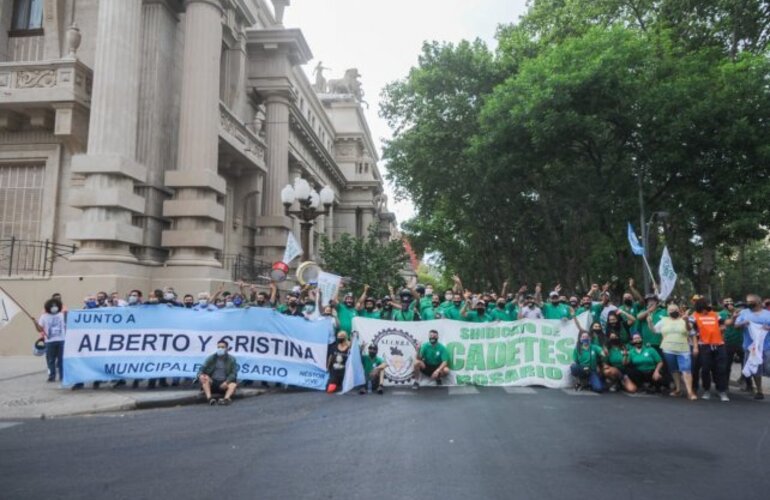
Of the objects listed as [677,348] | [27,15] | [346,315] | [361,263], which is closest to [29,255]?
[27,15]

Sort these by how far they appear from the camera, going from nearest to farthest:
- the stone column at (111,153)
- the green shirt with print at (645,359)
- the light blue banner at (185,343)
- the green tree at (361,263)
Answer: the light blue banner at (185,343)
the green shirt with print at (645,359)
the stone column at (111,153)
the green tree at (361,263)

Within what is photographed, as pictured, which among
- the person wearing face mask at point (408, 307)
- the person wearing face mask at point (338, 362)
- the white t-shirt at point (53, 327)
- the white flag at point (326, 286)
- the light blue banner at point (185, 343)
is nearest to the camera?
the light blue banner at point (185, 343)

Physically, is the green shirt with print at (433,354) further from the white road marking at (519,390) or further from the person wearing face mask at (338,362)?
the person wearing face mask at (338,362)

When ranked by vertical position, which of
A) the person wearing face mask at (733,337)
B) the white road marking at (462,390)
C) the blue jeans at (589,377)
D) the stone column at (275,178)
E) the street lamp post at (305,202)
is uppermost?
the stone column at (275,178)

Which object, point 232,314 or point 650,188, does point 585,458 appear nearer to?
point 232,314

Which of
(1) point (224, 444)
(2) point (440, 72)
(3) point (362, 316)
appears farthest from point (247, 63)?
(1) point (224, 444)

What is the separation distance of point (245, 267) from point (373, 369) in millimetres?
12370

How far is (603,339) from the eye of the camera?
43.0 ft

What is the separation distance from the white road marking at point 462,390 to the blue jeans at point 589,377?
1.99 metres

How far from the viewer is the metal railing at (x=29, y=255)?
16.9m

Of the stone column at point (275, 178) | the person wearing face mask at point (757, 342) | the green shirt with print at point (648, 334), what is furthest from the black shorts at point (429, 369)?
the stone column at point (275, 178)

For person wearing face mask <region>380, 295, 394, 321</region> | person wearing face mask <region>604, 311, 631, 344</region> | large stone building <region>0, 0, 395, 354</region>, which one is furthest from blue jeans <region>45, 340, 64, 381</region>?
person wearing face mask <region>604, 311, 631, 344</region>

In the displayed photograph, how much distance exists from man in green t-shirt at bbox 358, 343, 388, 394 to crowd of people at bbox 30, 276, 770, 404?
0.02m

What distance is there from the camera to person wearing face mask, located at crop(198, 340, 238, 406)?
10.5 metres
